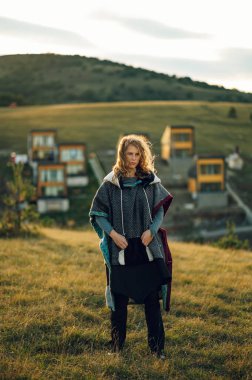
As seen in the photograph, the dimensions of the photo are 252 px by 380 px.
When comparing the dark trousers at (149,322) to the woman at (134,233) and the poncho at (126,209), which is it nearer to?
the woman at (134,233)

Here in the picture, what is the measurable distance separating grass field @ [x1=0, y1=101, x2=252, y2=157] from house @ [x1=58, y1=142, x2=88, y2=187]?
6307 mm

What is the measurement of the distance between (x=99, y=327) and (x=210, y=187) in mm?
37881

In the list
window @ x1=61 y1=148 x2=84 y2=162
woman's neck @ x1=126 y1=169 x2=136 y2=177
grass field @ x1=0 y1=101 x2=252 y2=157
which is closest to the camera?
woman's neck @ x1=126 y1=169 x2=136 y2=177

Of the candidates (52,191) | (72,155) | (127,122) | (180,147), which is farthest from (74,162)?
(127,122)

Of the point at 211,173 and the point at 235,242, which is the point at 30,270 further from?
the point at 211,173

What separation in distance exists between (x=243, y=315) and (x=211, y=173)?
123 feet

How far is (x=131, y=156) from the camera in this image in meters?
5.37

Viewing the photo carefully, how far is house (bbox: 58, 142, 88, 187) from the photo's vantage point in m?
45.8

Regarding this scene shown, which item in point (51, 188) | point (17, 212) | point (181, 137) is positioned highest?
point (181, 137)

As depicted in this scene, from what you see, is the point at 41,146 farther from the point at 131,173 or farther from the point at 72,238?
the point at 131,173

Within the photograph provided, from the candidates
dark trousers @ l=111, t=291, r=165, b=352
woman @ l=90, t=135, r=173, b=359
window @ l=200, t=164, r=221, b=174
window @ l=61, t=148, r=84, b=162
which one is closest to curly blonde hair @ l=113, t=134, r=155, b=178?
woman @ l=90, t=135, r=173, b=359

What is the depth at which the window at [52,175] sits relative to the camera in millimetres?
42312

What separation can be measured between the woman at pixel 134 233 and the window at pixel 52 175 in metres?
37.3

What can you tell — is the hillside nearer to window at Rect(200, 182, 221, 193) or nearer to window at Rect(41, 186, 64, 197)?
window at Rect(41, 186, 64, 197)
